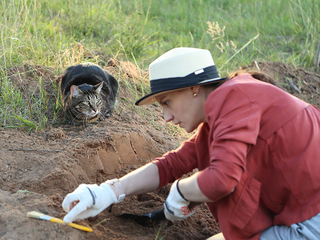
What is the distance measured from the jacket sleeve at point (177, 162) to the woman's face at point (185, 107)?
27 centimetres

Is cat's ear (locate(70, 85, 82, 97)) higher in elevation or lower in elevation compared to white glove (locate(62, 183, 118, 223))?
lower

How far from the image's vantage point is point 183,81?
5.91 ft

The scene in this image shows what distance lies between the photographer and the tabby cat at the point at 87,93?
12.4ft

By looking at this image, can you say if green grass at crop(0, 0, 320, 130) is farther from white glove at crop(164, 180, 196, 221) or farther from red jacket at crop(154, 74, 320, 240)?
red jacket at crop(154, 74, 320, 240)

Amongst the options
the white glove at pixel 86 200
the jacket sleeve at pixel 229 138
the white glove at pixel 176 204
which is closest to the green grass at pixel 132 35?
the white glove at pixel 86 200

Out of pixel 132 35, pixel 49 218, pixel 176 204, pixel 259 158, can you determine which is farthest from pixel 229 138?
pixel 132 35

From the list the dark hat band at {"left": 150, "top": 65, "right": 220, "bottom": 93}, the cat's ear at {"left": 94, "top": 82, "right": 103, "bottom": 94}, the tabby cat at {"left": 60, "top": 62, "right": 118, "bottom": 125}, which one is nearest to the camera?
the dark hat band at {"left": 150, "top": 65, "right": 220, "bottom": 93}

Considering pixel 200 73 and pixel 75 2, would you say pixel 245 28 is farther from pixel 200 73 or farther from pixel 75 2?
pixel 200 73

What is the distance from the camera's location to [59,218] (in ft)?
6.85

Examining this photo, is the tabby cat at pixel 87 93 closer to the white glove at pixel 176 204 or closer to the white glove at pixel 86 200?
the white glove at pixel 86 200

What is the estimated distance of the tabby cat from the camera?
3771 mm

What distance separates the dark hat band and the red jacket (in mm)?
138

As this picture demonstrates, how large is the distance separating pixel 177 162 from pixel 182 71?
60cm

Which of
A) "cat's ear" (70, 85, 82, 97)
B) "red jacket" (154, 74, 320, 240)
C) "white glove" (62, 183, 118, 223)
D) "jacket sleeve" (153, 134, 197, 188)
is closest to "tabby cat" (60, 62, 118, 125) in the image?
"cat's ear" (70, 85, 82, 97)
